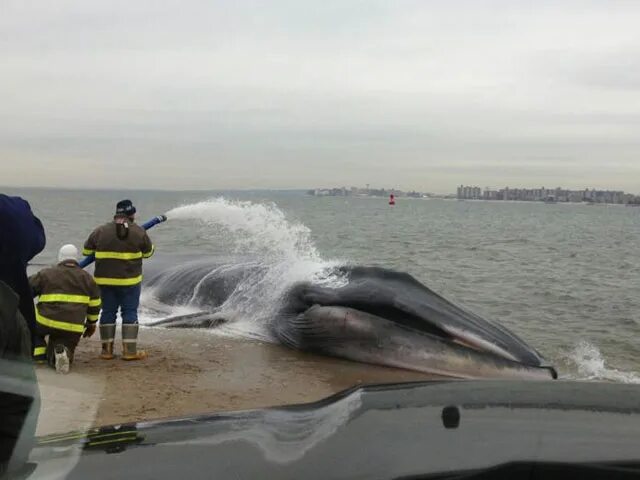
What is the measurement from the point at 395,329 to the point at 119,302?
3314mm

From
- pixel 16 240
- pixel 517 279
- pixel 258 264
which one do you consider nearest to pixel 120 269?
pixel 258 264

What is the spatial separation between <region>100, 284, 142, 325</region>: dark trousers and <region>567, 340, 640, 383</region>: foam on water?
6072 mm

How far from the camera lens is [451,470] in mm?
1724

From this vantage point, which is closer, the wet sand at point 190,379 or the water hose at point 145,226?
the wet sand at point 190,379

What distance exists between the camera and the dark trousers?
823 cm

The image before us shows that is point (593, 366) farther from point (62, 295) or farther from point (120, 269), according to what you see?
point (62, 295)

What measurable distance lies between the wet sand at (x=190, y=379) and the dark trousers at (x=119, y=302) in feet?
1.66

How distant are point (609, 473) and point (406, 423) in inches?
21.1

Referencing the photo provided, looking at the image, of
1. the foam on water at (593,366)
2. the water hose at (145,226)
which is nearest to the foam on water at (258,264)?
the water hose at (145,226)

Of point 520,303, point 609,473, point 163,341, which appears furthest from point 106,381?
point 520,303

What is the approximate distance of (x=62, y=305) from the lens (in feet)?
23.9

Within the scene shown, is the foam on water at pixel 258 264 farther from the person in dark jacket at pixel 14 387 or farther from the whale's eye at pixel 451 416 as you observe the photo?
the whale's eye at pixel 451 416

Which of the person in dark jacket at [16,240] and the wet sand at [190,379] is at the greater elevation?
the person in dark jacket at [16,240]

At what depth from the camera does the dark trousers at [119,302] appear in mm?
8234
